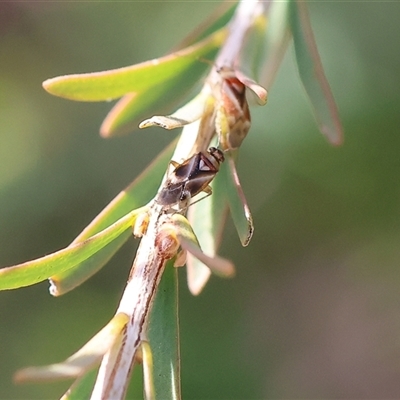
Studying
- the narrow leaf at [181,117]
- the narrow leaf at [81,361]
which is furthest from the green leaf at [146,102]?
the narrow leaf at [81,361]

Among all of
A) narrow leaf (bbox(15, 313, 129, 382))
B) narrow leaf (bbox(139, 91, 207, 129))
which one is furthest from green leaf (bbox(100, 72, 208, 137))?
narrow leaf (bbox(15, 313, 129, 382))

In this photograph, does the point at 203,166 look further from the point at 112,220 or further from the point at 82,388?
the point at 82,388

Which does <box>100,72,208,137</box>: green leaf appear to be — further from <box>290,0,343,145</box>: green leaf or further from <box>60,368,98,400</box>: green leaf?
<box>60,368,98,400</box>: green leaf

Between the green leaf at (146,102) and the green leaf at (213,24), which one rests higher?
the green leaf at (213,24)

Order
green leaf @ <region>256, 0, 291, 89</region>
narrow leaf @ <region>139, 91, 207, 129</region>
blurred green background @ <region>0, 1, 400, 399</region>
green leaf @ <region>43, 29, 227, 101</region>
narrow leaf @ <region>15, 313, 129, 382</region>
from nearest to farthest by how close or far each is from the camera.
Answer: narrow leaf @ <region>15, 313, 129, 382</region> → narrow leaf @ <region>139, 91, 207, 129</region> → green leaf @ <region>43, 29, 227, 101</region> → green leaf @ <region>256, 0, 291, 89</region> → blurred green background @ <region>0, 1, 400, 399</region>

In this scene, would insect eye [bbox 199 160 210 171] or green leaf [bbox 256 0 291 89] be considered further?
green leaf [bbox 256 0 291 89]

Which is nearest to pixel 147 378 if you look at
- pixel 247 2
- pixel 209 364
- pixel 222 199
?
pixel 222 199

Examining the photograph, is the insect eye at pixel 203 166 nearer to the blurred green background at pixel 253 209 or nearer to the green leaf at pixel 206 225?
the green leaf at pixel 206 225

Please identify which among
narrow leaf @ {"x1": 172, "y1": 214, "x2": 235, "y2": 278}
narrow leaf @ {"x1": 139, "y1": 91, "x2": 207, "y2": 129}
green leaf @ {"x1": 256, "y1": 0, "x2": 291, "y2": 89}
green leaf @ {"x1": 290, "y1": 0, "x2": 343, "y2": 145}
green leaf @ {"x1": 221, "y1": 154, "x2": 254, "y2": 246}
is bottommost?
narrow leaf @ {"x1": 172, "y1": 214, "x2": 235, "y2": 278}

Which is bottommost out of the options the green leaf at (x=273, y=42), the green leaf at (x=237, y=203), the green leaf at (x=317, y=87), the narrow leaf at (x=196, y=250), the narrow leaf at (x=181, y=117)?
the narrow leaf at (x=196, y=250)
